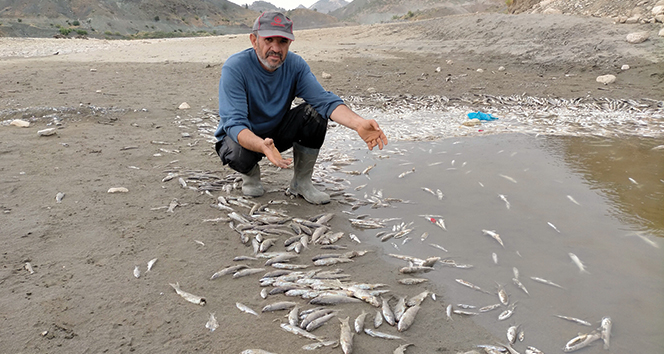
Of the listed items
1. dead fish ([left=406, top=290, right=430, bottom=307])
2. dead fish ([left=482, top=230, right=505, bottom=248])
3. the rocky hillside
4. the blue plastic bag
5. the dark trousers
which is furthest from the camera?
the rocky hillside

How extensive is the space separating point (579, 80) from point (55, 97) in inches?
476

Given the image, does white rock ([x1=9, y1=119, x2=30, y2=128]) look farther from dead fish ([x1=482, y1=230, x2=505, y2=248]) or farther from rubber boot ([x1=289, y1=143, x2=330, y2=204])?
dead fish ([x1=482, y1=230, x2=505, y2=248])

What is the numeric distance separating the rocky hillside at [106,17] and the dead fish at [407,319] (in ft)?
157

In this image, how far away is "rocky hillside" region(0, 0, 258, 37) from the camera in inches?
1854

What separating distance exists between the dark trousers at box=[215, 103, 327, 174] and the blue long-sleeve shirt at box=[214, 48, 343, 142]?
75 mm

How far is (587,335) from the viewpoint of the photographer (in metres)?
2.56

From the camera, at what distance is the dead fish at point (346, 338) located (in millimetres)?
2373

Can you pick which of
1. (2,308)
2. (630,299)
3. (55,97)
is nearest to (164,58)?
(55,97)

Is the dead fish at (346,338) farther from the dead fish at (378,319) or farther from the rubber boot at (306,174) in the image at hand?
the rubber boot at (306,174)

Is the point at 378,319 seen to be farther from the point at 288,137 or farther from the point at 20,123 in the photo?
the point at 20,123

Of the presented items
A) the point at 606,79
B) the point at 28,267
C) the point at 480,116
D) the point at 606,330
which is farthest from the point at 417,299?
the point at 606,79

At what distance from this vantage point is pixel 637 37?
1126 centimetres

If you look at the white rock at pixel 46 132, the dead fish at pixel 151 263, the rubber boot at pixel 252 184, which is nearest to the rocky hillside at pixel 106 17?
the white rock at pixel 46 132

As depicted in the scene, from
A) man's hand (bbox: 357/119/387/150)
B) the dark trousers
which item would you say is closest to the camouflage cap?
the dark trousers
